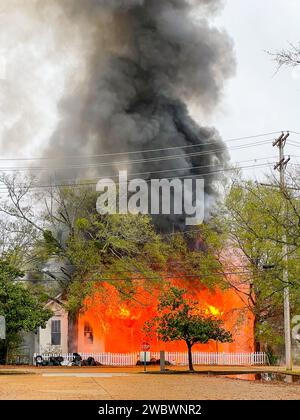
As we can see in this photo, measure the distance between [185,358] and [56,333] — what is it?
36.6 ft

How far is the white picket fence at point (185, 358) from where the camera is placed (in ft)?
147

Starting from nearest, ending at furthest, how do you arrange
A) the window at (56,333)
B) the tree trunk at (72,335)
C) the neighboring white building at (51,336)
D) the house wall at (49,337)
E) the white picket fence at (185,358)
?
the white picket fence at (185,358), the tree trunk at (72,335), the house wall at (49,337), the neighboring white building at (51,336), the window at (56,333)

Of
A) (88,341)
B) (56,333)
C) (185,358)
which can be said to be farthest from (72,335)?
(185,358)

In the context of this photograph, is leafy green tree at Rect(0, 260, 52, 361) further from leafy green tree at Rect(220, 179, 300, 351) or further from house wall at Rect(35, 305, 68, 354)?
house wall at Rect(35, 305, 68, 354)

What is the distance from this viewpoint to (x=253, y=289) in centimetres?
4397

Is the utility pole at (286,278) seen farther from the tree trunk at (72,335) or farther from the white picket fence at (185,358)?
the tree trunk at (72,335)

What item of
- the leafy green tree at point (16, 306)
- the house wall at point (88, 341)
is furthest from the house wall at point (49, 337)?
the leafy green tree at point (16, 306)

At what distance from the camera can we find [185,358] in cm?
4591

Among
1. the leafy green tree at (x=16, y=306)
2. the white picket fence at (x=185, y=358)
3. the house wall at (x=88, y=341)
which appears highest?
the leafy green tree at (x=16, y=306)

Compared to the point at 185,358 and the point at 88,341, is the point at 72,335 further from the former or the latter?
the point at 185,358

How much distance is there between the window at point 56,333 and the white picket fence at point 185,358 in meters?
5.14

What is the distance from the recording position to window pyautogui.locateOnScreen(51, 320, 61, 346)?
170 feet
